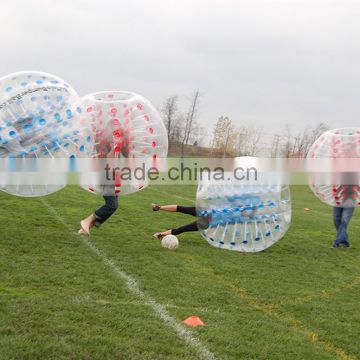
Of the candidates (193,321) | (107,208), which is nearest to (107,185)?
(107,208)

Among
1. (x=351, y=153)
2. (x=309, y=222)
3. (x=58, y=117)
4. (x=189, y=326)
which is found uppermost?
(x=58, y=117)

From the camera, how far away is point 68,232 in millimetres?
8133

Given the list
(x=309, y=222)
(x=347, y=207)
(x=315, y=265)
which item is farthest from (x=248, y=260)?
(x=309, y=222)

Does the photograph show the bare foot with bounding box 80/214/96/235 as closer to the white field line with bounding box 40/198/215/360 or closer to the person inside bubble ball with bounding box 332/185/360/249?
the white field line with bounding box 40/198/215/360

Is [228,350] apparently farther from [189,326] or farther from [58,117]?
[58,117]

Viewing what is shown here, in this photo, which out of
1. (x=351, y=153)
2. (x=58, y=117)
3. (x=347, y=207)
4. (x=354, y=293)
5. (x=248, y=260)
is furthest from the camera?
(x=347, y=207)

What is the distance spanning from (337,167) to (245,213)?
91.4 inches

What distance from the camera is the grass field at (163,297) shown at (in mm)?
3811

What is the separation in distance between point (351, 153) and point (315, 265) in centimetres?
205

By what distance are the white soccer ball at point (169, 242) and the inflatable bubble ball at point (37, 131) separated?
6.18ft

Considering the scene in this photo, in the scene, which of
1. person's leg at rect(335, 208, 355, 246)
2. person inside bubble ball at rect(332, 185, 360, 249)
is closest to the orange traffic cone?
person inside bubble ball at rect(332, 185, 360, 249)

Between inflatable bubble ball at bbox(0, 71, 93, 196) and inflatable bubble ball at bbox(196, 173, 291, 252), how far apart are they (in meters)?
1.98

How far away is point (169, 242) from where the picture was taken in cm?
748

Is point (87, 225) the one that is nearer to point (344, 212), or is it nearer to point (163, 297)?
point (163, 297)
